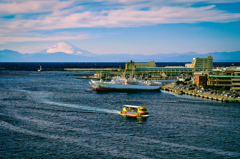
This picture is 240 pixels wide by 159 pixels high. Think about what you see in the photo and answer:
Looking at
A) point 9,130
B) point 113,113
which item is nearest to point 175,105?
point 113,113

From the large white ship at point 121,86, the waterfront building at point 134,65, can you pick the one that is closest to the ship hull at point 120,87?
the large white ship at point 121,86

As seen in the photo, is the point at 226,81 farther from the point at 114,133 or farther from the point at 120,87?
the point at 114,133

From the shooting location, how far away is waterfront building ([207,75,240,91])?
78938 mm

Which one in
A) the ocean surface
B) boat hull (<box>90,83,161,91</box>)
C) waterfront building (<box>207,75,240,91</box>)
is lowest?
the ocean surface

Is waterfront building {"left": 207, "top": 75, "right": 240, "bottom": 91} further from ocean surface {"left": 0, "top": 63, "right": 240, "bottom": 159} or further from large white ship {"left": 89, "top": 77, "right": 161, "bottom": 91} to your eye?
ocean surface {"left": 0, "top": 63, "right": 240, "bottom": 159}

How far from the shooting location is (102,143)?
1243 inches

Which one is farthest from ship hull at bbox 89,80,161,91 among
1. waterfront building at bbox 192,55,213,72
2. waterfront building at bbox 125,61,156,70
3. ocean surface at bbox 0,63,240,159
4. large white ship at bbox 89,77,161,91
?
waterfront building at bbox 192,55,213,72

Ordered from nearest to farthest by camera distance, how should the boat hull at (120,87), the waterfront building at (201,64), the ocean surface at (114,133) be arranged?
the ocean surface at (114,133) → the boat hull at (120,87) → the waterfront building at (201,64)

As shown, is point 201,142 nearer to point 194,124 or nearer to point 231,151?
point 231,151

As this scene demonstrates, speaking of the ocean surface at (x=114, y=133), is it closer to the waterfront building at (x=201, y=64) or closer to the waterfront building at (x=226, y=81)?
the waterfront building at (x=226, y=81)

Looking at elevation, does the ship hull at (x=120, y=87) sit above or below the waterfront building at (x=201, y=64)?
below

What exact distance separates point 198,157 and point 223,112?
80.3 ft

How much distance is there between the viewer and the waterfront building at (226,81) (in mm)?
78938

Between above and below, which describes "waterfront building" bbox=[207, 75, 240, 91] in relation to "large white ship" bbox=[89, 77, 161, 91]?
above
